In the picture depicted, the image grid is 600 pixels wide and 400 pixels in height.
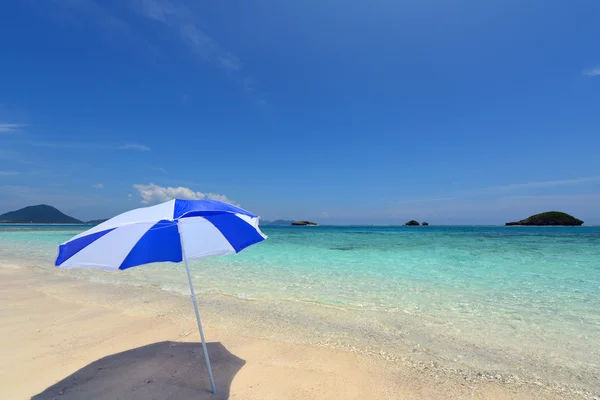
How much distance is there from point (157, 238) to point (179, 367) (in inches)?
78.7

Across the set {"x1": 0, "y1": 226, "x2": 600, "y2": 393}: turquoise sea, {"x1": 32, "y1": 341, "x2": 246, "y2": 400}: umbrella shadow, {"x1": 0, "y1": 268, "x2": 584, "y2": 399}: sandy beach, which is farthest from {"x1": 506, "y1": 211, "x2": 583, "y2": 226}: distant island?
{"x1": 32, "y1": 341, "x2": 246, "y2": 400}: umbrella shadow

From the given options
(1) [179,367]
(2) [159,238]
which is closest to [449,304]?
Result: (1) [179,367]

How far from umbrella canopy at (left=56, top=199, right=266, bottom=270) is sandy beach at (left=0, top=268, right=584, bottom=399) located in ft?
5.47

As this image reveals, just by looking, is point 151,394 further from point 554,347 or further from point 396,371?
point 554,347

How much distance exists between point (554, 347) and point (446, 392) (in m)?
2.92

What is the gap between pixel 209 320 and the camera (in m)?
5.82

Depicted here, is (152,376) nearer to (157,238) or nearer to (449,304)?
(157,238)

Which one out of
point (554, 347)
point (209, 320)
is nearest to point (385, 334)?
point (554, 347)

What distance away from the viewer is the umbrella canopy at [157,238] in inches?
119

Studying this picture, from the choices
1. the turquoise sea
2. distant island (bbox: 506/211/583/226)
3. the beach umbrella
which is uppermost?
distant island (bbox: 506/211/583/226)

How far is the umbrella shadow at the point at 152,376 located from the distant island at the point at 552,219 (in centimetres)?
14349

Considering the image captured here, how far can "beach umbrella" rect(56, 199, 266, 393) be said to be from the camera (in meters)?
3.04

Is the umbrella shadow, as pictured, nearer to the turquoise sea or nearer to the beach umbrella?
the beach umbrella

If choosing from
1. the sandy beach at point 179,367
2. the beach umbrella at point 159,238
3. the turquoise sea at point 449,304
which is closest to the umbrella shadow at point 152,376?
the sandy beach at point 179,367
